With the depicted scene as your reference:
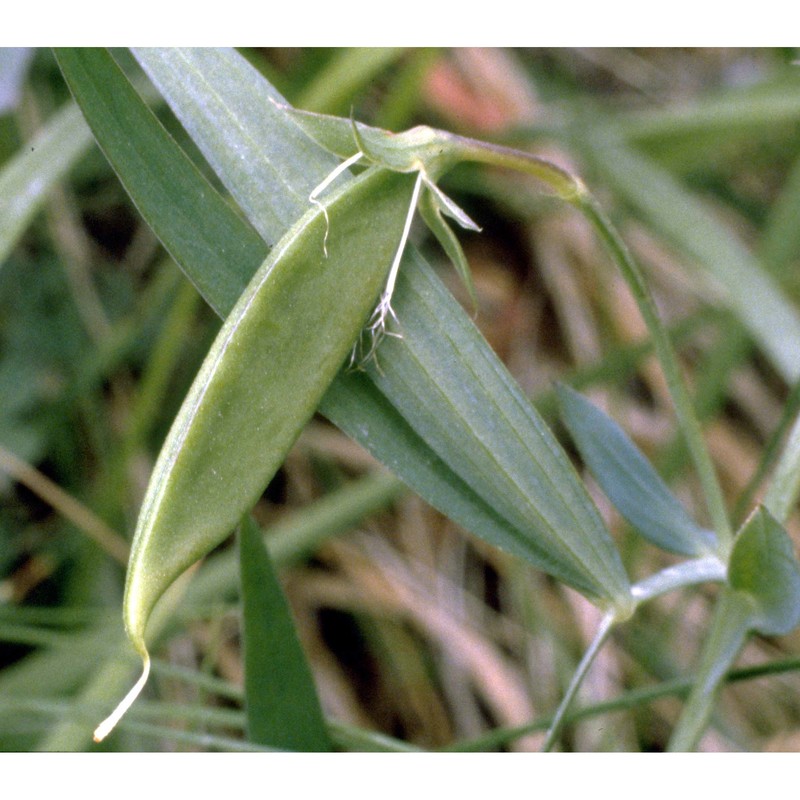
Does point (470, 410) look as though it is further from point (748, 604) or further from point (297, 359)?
point (748, 604)

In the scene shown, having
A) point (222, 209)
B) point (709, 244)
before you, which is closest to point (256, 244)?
point (222, 209)

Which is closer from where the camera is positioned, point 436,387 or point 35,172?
point 436,387

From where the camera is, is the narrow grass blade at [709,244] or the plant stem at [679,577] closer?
the plant stem at [679,577]

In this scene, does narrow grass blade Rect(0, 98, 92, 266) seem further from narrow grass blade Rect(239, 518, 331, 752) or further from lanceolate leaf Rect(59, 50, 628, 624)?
narrow grass blade Rect(239, 518, 331, 752)

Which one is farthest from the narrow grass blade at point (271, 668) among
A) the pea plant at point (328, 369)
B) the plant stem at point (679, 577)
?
the plant stem at point (679, 577)

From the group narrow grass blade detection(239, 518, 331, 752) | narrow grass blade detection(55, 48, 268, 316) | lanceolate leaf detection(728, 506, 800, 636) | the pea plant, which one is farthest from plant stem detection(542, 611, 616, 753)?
narrow grass blade detection(55, 48, 268, 316)

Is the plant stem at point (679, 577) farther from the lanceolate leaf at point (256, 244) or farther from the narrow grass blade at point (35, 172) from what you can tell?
the narrow grass blade at point (35, 172)
